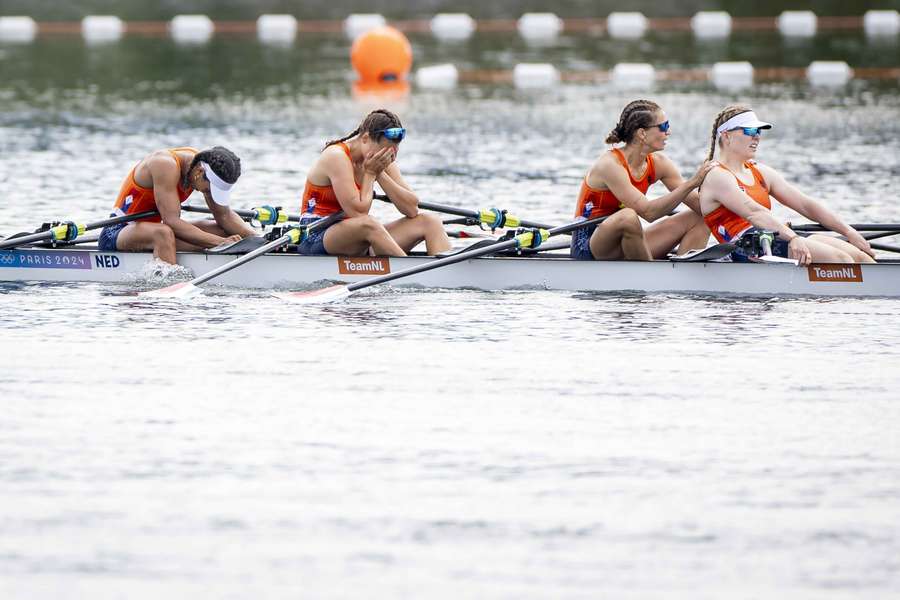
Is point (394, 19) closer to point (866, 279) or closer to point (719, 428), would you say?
point (866, 279)

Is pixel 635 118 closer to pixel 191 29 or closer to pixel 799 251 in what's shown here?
pixel 799 251

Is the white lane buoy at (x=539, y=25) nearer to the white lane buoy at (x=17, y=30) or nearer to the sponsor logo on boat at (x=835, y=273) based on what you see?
the white lane buoy at (x=17, y=30)

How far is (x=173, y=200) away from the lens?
11.2 metres

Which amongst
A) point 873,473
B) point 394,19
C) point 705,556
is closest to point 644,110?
point 873,473

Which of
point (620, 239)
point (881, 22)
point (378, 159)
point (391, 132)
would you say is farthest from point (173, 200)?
point (881, 22)

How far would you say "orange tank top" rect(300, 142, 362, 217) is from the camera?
11273 millimetres

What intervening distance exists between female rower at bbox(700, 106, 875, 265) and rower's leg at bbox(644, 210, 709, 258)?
318 millimetres

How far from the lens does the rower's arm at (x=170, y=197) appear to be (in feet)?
36.3

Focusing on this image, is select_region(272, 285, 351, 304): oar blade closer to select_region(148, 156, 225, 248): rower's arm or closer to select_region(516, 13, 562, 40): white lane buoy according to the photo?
select_region(148, 156, 225, 248): rower's arm

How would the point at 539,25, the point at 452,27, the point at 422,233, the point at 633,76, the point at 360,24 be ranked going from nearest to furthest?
the point at 422,233
the point at 633,76
the point at 360,24
the point at 452,27
the point at 539,25

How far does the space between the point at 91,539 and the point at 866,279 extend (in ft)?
19.5

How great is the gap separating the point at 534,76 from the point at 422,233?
1625 centimetres

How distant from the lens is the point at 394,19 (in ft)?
121

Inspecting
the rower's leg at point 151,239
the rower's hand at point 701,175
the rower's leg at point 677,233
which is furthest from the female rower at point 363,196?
the rower's hand at point 701,175
